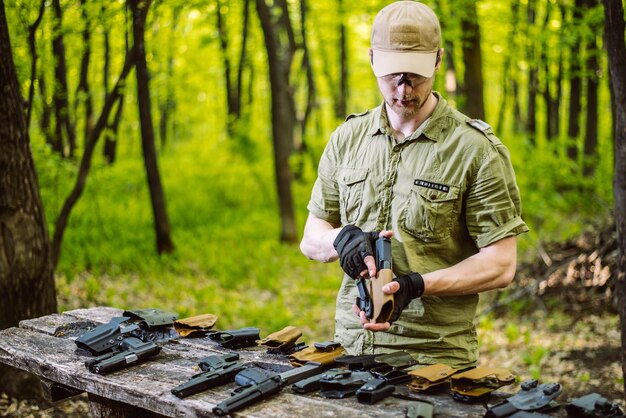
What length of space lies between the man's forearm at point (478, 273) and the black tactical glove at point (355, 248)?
26 cm


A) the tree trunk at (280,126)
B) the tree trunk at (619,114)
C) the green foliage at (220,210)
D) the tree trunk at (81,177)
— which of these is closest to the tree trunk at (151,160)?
the green foliage at (220,210)

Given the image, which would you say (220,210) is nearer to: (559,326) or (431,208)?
(559,326)

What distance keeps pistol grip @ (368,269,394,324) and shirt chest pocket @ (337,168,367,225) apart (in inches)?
18.1

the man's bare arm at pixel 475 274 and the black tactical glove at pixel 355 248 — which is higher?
the black tactical glove at pixel 355 248

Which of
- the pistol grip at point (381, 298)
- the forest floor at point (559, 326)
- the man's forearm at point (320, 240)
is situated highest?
the man's forearm at point (320, 240)

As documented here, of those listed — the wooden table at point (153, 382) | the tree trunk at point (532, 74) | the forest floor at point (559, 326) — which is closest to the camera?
the wooden table at point (153, 382)

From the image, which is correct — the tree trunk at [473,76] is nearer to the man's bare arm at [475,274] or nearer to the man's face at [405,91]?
the man's face at [405,91]

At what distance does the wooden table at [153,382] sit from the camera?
249 cm

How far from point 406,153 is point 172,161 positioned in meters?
20.0

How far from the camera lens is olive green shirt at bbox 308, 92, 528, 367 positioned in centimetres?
278

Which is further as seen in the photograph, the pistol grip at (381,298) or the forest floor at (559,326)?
the forest floor at (559,326)

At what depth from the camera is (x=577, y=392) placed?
239 inches

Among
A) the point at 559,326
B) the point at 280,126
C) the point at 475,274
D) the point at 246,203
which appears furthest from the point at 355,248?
the point at 246,203

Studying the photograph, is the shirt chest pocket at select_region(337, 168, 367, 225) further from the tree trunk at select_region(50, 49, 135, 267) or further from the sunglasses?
the tree trunk at select_region(50, 49, 135, 267)
